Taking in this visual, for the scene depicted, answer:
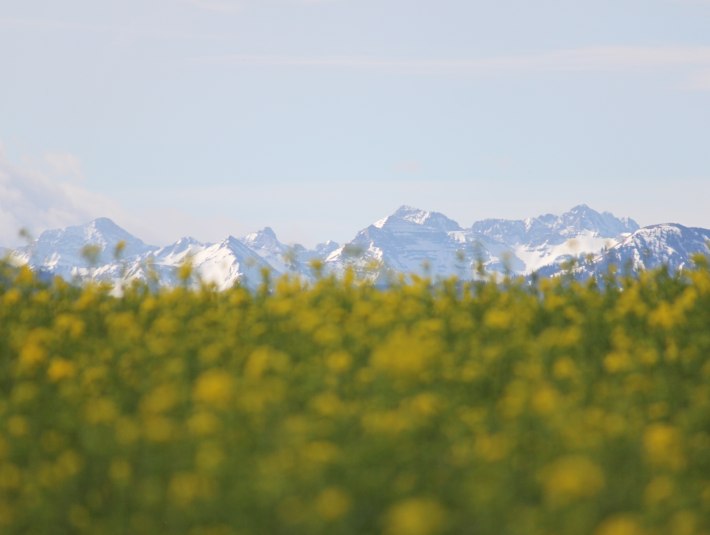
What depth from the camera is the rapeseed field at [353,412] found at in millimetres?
6410

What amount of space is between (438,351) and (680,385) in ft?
7.35

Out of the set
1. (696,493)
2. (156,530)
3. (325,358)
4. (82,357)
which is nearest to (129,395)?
(82,357)

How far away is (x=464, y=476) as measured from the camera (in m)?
6.82

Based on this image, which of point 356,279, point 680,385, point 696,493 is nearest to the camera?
point 696,493

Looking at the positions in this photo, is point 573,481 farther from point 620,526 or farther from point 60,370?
point 60,370

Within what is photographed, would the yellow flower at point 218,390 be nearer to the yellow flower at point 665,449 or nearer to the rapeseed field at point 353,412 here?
the rapeseed field at point 353,412

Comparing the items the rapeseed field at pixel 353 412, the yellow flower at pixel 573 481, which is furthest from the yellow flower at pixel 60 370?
the yellow flower at pixel 573 481

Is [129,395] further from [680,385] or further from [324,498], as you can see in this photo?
[680,385]

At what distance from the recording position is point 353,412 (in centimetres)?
735

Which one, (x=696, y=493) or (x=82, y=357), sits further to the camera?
(x=82, y=357)

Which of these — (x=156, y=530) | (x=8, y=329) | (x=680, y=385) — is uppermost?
(x=8, y=329)

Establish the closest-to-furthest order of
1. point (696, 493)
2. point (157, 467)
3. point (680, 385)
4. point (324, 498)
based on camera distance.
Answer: point (324, 498), point (696, 493), point (157, 467), point (680, 385)

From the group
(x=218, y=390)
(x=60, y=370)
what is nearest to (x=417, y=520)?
(x=218, y=390)

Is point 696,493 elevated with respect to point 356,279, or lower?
lower
